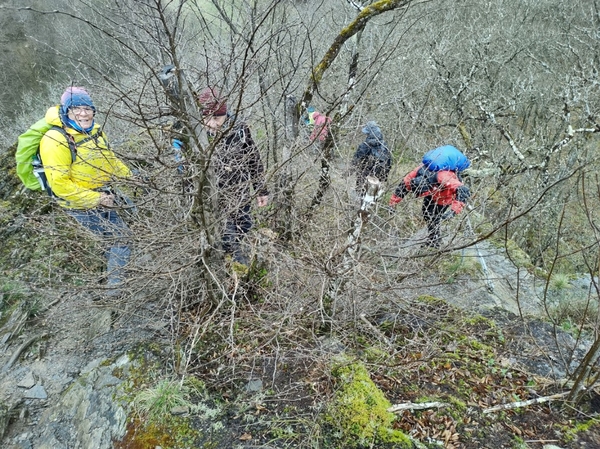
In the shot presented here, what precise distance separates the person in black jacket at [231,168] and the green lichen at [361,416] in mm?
1445

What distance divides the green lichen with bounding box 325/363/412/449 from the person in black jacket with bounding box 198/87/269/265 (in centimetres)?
144

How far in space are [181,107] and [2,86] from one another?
59.1ft

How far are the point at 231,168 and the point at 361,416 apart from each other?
6.91ft

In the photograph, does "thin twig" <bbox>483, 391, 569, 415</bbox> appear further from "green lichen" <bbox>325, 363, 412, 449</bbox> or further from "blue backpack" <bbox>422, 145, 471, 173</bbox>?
"blue backpack" <bbox>422, 145, 471, 173</bbox>

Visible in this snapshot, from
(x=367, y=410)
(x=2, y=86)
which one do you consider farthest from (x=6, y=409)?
(x=2, y=86)

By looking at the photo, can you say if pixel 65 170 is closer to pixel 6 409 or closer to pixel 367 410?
pixel 6 409

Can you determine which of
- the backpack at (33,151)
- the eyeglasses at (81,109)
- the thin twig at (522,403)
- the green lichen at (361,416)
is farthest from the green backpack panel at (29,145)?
the thin twig at (522,403)

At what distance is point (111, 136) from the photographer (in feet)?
20.5

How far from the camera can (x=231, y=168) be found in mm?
3248

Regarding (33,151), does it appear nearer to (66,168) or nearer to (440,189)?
(66,168)

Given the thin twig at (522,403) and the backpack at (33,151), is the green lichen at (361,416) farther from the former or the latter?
the backpack at (33,151)

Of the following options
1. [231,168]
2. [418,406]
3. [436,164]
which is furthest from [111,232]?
[436,164]

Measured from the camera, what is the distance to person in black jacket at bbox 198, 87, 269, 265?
2.93 metres

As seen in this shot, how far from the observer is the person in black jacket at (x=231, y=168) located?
2.93 metres
